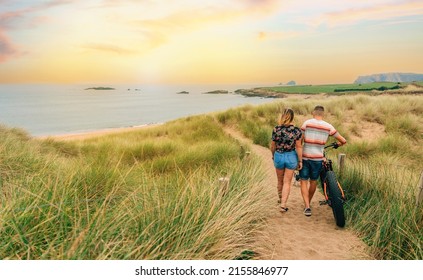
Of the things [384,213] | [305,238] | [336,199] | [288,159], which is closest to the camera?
[384,213]

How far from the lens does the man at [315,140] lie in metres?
5.18

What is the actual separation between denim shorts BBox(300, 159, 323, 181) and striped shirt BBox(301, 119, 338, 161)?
0.07 meters

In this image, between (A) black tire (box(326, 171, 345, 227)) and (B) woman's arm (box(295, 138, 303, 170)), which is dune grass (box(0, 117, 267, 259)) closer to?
(B) woman's arm (box(295, 138, 303, 170))

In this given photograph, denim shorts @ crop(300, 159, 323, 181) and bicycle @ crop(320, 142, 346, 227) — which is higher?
denim shorts @ crop(300, 159, 323, 181)

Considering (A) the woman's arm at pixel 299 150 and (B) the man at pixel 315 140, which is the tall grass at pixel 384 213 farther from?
(A) the woman's arm at pixel 299 150

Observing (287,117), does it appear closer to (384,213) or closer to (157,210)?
(384,213)

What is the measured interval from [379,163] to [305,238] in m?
4.35

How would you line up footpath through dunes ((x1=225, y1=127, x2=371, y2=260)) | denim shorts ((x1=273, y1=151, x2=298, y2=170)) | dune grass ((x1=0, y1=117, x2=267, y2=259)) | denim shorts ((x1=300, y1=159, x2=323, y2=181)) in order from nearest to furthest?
1. dune grass ((x1=0, y1=117, x2=267, y2=259))
2. footpath through dunes ((x1=225, y1=127, x2=371, y2=260))
3. denim shorts ((x1=300, y1=159, x2=323, y2=181))
4. denim shorts ((x1=273, y1=151, x2=298, y2=170))

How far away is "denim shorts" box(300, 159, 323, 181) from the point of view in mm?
5348

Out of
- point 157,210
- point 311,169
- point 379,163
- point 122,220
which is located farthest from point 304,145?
point 379,163

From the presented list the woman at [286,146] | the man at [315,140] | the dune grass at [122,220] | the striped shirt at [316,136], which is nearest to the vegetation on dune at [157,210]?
the dune grass at [122,220]

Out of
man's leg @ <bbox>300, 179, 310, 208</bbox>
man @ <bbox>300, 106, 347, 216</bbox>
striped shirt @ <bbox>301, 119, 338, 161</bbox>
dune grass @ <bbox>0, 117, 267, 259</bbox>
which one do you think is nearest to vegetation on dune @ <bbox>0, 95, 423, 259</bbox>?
dune grass @ <bbox>0, 117, 267, 259</bbox>

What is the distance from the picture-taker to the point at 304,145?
5449 mm
